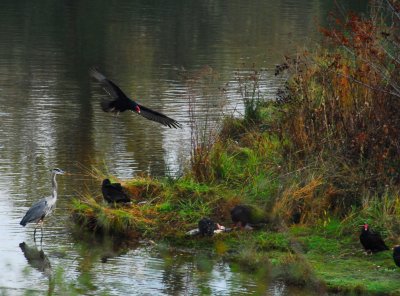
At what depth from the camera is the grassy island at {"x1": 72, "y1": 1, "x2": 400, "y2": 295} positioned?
1230cm

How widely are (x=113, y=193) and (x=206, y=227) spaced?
4.84ft

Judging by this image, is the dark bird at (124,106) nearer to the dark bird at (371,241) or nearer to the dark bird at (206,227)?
the dark bird at (206,227)

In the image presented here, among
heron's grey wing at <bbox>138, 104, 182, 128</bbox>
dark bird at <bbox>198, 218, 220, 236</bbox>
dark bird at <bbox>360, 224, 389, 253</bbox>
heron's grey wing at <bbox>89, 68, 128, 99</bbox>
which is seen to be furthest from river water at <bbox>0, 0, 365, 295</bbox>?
heron's grey wing at <bbox>89, 68, 128, 99</bbox>

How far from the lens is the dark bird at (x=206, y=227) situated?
12.7 meters

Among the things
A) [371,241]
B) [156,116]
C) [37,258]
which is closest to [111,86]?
[156,116]

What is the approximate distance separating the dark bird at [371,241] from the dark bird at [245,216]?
1471mm

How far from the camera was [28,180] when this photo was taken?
1595cm

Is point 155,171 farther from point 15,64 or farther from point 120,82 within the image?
point 15,64

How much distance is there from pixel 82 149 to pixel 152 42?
1697 cm

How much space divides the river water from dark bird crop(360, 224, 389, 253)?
1.11 meters

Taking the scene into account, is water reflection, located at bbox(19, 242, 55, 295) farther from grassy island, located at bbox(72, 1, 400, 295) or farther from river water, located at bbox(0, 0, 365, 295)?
grassy island, located at bbox(72, 1, 400, 295)

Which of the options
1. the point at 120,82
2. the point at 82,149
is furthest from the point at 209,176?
the point at 120,82

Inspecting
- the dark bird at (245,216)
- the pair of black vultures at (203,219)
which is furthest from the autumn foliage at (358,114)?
the pair of black vultures at (203,219)

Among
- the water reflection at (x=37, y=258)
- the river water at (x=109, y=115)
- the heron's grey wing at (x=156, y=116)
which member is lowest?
the water reflection at (x=37, y=258)
